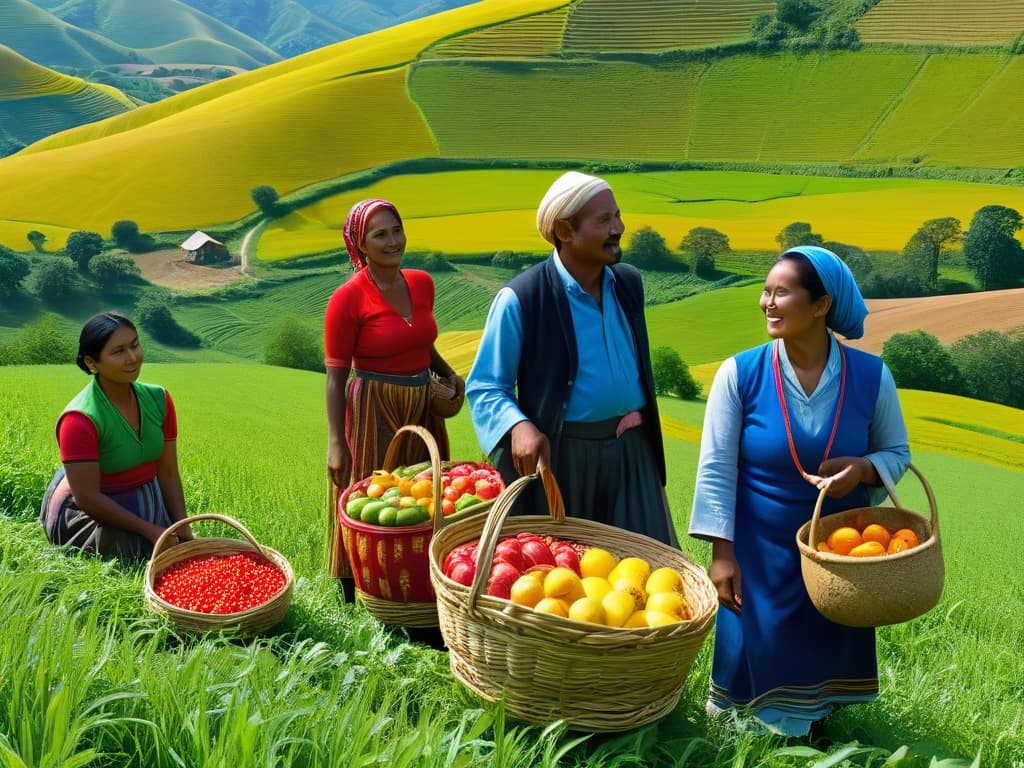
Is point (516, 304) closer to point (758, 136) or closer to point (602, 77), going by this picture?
point (758, 136)

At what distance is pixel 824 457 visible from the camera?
111 inches

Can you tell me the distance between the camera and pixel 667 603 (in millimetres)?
2428

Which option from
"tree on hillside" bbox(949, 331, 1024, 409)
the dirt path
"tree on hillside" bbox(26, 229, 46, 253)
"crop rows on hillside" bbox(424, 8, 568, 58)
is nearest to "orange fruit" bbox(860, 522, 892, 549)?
"tree on hillside" bbox(949, 331, 1024, 409)

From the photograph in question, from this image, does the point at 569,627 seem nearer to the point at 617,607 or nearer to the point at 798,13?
the point at 617,607

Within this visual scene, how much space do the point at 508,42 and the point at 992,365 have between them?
22.3 m

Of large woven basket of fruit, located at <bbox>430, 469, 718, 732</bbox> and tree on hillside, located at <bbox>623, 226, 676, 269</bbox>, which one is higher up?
large woven basket of fruit, located at <bbox>430, 469, 718, 732</bbox>

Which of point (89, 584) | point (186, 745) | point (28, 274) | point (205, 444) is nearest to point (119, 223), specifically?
point (28, 274)

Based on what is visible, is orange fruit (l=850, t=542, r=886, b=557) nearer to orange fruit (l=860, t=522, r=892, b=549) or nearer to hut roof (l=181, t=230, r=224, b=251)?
orange fruit (l=860, t=522, r=892, b=549)

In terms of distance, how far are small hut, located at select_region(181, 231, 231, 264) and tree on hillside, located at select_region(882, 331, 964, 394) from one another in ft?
61.0

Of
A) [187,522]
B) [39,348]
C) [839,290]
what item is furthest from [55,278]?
[839,290]

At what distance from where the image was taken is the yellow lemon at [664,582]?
2562mm

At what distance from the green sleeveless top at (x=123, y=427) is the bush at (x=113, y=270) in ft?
77.4

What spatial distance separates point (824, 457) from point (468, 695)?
1267 millimetres

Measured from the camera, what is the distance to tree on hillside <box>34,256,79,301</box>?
23.8 metres
